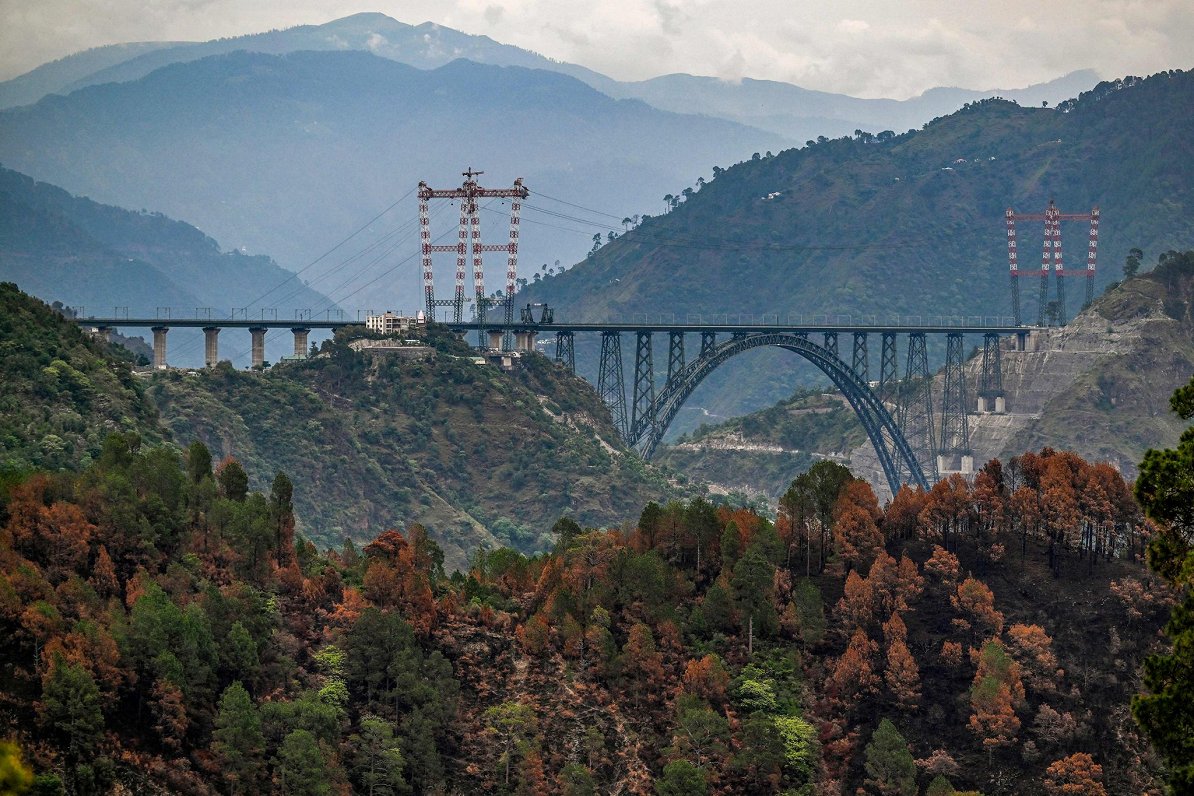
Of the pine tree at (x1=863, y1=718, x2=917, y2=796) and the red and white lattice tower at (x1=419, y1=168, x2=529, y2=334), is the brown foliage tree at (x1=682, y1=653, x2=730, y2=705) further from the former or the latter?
the red and white lattice tower at (x1=419, y1=168, x2=529, y2=334)

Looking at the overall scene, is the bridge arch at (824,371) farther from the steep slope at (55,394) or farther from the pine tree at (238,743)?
the pine tree at (238,743)

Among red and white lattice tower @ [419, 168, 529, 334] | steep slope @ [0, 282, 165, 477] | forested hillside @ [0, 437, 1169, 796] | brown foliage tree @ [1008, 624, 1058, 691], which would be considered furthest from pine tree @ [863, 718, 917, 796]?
red and white lattice tower @ [419, 168, 529, 334]

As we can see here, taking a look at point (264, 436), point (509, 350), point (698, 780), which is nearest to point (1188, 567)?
point (698, 780)

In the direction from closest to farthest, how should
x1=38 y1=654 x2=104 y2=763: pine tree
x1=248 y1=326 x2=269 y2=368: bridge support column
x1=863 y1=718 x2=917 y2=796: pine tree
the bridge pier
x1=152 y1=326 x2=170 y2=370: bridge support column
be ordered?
x1=38 y1=654 x2=104 y2=763: pine tree < x1=863 y1=718 x2=917 y2=796: pine tree < x1=152 y1=326 x2=170 y2=370: bridge support column < x1=248 y1=326 x2=269 y2=368: bridge support column < the bridge pier

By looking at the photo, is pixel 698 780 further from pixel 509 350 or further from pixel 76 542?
pixel 509 350

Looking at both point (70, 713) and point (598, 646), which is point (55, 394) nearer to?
point (598, 646)

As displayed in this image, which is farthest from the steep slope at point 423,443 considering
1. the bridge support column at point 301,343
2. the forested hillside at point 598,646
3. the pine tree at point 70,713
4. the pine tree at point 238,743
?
the pine tree at point 70,713
